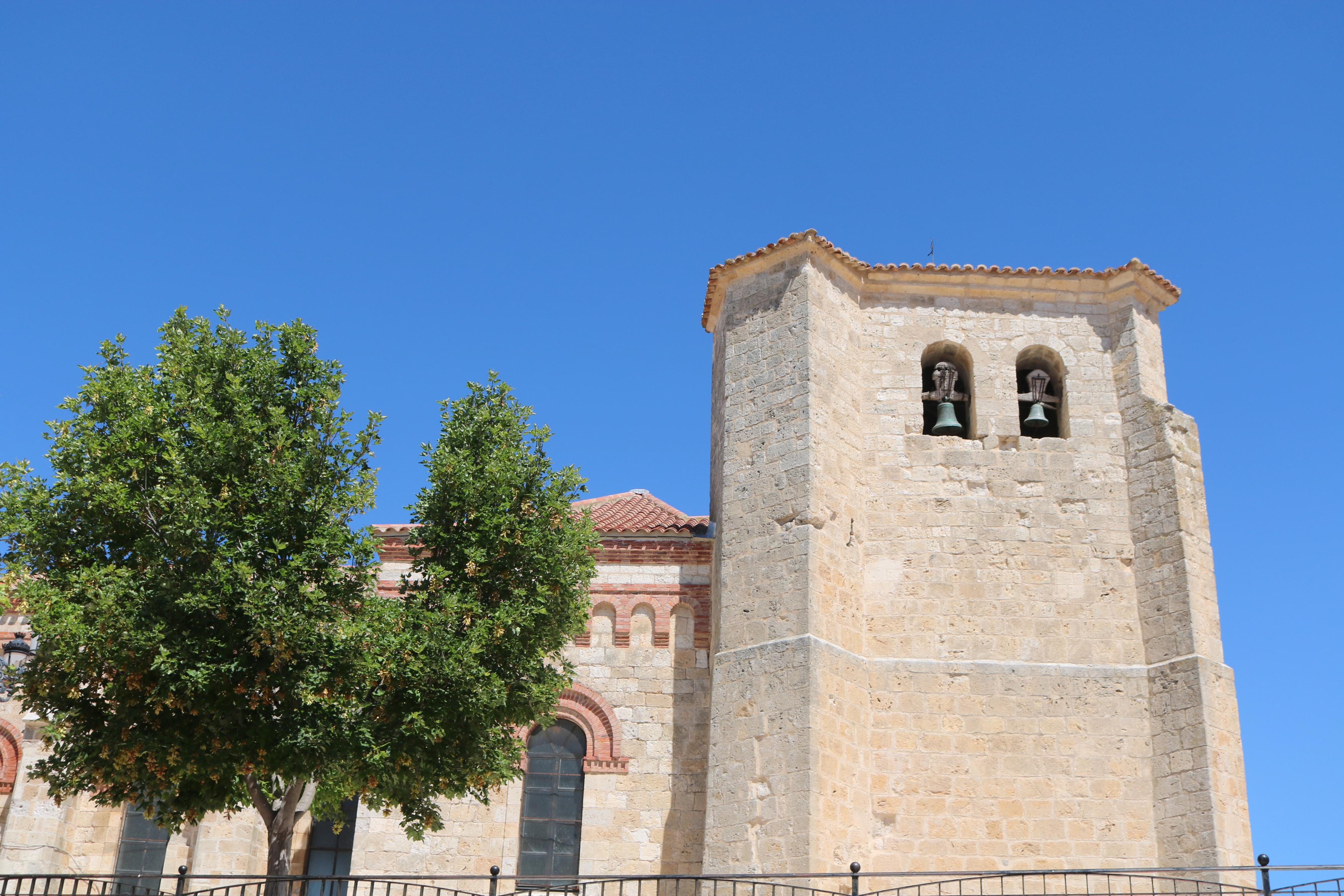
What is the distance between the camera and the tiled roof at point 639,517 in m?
18.3

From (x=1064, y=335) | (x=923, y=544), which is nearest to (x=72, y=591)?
(x=923, y=544)

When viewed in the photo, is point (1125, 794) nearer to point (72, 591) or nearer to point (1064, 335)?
point (1064, 335)

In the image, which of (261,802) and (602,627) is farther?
(602,627)

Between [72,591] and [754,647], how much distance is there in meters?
7.67

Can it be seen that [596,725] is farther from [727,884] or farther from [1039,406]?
[1039,406]

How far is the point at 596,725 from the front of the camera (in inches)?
656

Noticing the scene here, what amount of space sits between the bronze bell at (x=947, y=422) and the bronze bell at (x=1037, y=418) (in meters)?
0.94

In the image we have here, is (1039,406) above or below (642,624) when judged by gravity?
above

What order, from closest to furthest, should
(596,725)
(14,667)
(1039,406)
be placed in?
(14,667) < (596,725) < (1039,406)

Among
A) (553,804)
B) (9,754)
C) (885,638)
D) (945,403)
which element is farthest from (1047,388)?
(9,754)

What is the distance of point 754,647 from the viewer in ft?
51.2

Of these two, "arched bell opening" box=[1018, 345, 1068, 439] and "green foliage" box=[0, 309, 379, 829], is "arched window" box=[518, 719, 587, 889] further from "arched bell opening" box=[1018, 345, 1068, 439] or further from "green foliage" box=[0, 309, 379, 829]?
"arched bell opening" box=[1018, 345, 1068, 439]

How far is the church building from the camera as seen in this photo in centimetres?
1504

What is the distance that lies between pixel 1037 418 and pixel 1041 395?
514 mm
